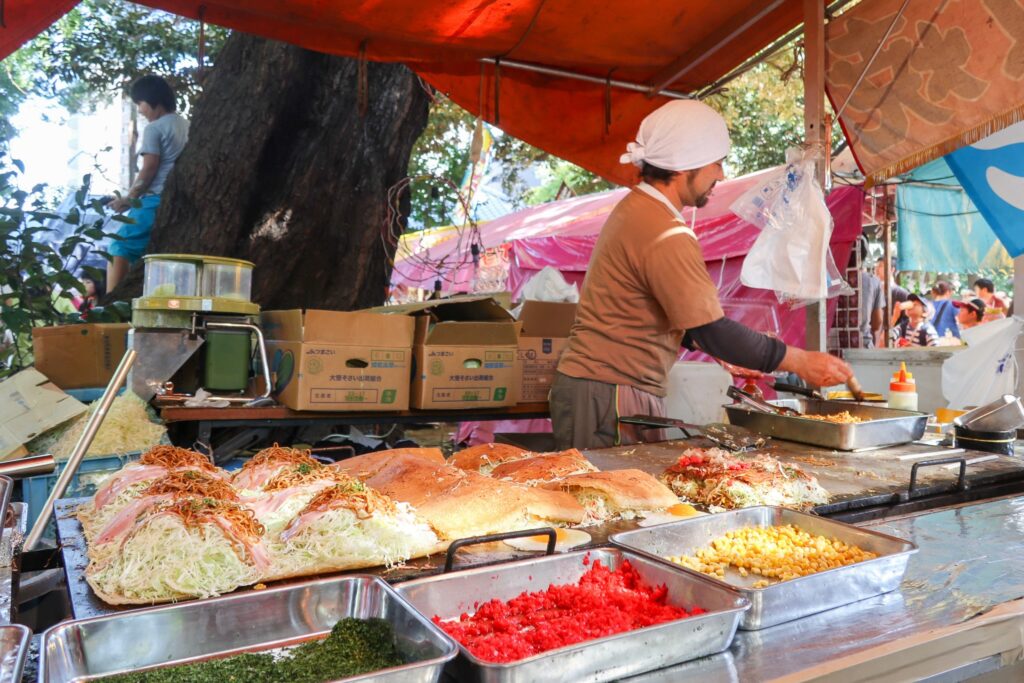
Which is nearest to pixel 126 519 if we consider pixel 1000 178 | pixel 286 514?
pixel 286 514

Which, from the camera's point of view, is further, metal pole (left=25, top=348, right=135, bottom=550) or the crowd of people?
the crowd of people

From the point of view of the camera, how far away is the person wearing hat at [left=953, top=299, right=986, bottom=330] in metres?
10.6

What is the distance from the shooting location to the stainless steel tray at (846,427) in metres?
3.22

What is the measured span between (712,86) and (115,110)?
72.1 feet

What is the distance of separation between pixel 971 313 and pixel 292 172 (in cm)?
938

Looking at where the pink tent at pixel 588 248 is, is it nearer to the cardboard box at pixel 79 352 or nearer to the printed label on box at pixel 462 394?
the printed label on box at pixel 462 394

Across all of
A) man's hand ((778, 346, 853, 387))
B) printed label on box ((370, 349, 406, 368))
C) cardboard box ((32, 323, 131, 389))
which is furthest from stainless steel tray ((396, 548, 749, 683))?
cardboard box ((32, 323, 131, 389))

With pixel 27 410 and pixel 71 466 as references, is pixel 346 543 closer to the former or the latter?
pixel 71 466

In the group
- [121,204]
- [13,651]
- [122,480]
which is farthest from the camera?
[121,204]

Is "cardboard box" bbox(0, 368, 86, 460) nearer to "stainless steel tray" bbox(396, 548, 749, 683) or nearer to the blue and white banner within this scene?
"stainless steel tray" bbox(396, 548, 749, 683)

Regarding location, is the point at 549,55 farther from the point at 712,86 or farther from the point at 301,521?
the point at 301,521

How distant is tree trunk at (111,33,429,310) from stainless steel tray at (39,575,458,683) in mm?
5457

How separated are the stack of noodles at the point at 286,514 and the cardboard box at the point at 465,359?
7.33 feet

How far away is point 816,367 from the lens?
11.1 ft
